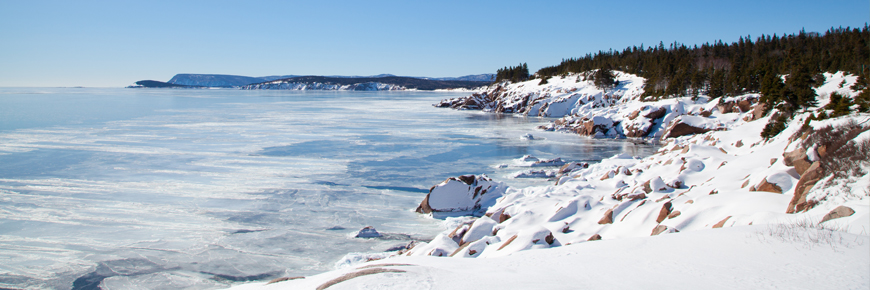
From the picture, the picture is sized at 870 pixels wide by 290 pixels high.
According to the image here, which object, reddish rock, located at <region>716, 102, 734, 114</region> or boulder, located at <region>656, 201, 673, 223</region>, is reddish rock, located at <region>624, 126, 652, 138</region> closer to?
reddish rock, located at <region>716, 102, 734, 114</region>

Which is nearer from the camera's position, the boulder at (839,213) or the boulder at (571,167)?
the boulder at (839,213)

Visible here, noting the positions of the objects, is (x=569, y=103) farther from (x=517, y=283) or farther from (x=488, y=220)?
(x=517, y=283)

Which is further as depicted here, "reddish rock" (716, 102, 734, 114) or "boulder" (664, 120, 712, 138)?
"reddish rock" (716, 102, 734, 114)

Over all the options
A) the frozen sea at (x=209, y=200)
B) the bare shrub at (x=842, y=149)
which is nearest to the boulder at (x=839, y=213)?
the bare shrub at (x=842, y=149)

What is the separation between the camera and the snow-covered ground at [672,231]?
18.6 feet

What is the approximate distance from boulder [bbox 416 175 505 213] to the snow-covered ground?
0.07m

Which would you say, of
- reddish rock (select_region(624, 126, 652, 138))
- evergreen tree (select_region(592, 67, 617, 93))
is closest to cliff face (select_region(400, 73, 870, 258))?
reddish rock (select_region(624, 126, 652, 138))

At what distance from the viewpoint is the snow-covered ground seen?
5.68 metres

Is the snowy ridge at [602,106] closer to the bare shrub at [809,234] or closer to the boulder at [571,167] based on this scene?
the boulder at [571,167]

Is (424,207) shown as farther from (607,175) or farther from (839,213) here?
(839,213)

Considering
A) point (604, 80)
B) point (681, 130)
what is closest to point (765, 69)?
point (681, 130)

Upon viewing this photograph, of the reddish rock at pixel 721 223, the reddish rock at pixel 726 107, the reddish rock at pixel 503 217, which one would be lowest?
the reddish rock at pixel 503 217

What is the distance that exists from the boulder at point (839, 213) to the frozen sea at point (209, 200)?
8764mm

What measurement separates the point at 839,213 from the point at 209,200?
654 inches
